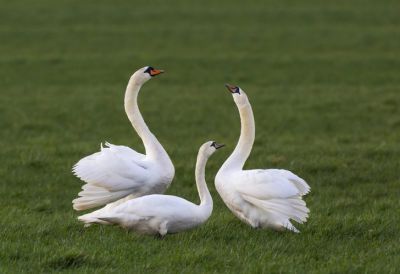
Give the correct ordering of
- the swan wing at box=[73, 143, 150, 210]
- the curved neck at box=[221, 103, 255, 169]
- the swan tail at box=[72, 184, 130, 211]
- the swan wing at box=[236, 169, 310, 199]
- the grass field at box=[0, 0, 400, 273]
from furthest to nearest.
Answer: the curved neck at box=[221, 103, 255, 169] < the swan tail at box=[72, 184, 130, 211] < the swan wing at box=[73, 143, 150, 210] < the swan wing at box=[236, 169, 310, 199] < the grass field at box=[0, 0, 400, 273]

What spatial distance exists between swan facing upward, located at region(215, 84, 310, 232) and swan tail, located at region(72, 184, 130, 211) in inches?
37.3

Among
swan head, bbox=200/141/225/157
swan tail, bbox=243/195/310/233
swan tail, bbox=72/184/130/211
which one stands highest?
swan head, bbox=200/141/225/157

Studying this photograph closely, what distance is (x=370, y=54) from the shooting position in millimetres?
27156

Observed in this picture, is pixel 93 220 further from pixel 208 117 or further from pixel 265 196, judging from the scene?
pixel 208 117

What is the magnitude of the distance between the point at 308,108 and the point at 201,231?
410 inches

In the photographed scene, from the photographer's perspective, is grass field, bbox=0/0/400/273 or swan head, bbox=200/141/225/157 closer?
grass field, bbox=0/0/400/273

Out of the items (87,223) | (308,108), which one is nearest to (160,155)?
(87,223)

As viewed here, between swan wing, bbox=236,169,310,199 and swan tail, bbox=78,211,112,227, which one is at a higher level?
swan wing, bbox=236,169,310,199

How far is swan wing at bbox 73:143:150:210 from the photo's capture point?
876 cm

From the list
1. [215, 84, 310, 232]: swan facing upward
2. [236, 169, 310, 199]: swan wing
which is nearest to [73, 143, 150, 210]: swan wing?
[215, 84, 310, 232]: swan facing upward

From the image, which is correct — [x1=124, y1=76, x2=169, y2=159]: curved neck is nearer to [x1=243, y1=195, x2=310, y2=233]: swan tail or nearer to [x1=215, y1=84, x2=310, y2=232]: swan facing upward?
[x1=215, y1=84, x2=310, y2=232]: swan facing upward

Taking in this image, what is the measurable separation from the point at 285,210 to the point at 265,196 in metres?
0.22

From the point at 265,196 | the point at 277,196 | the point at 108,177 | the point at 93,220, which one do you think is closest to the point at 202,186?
the point at 265,196

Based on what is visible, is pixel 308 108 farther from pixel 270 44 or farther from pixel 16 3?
pixel 16 3
